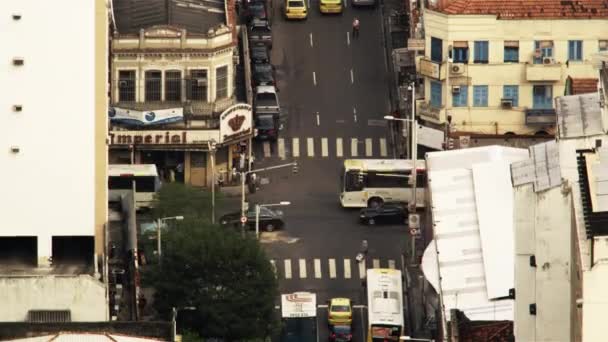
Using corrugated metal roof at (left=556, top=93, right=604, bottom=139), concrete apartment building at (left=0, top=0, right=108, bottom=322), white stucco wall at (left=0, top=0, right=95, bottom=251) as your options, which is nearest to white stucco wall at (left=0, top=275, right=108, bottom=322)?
concrete apartment building at (left=0, top=0, right=108, bottom=322)

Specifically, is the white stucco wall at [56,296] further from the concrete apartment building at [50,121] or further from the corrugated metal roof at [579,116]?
the corrugated metal roof at [579,116]

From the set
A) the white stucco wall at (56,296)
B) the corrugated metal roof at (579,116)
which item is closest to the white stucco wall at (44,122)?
the white stucco wall at (56,296)

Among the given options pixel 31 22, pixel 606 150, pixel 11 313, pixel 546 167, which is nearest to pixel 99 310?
pixel 11 313

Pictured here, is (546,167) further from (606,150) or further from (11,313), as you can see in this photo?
(11,313)

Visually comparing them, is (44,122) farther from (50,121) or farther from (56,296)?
(56,296)

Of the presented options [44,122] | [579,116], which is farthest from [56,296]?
[579,116]

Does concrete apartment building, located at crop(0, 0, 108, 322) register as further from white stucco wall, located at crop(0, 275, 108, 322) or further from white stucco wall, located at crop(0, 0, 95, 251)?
white stucco wall, located at crop(0, 275, 108, 322)
